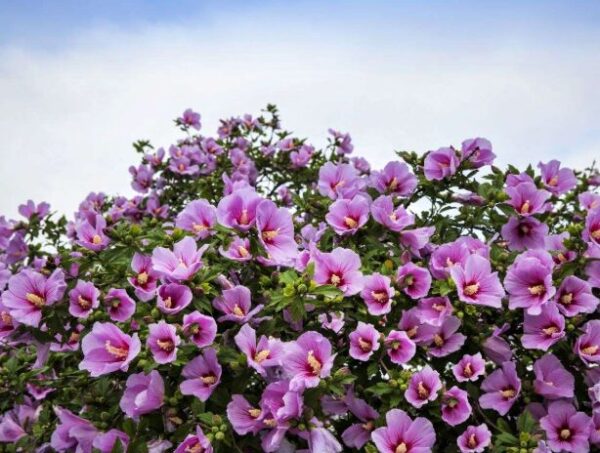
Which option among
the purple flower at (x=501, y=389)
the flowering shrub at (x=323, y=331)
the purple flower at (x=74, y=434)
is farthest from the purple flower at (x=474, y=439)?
the purple flower at (x=74, y=434)

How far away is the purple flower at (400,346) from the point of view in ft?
6.81

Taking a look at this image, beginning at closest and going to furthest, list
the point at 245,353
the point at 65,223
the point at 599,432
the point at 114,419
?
the point at 245,353 < the point at 599,432 < the point at 114,419 < the point at 65,223

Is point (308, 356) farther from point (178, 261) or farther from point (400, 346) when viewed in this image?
point (178, 261)

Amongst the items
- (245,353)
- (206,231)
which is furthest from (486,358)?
(206,231)

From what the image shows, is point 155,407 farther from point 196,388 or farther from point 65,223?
point 65,223

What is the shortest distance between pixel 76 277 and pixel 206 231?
1.71 feet

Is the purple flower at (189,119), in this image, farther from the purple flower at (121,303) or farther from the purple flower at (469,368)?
the purple flower at (469,368)

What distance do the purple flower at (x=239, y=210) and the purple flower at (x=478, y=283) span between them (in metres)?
0.69

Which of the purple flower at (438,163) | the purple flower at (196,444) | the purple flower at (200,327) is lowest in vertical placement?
the purple flower at (196,444)

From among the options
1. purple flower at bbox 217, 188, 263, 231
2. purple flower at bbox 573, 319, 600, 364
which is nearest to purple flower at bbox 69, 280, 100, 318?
purple flower at bbox 217, 188, 263, 231

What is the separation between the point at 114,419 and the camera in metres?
2.31

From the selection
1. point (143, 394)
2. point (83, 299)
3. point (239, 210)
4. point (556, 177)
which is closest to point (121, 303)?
point (83, 299)

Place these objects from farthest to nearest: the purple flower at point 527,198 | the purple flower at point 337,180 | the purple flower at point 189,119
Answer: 1. the purple flower at point 189,119
2. the purple flower at point 337,180
3. the purple flower at point 527,198

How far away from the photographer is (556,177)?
9.45ft
